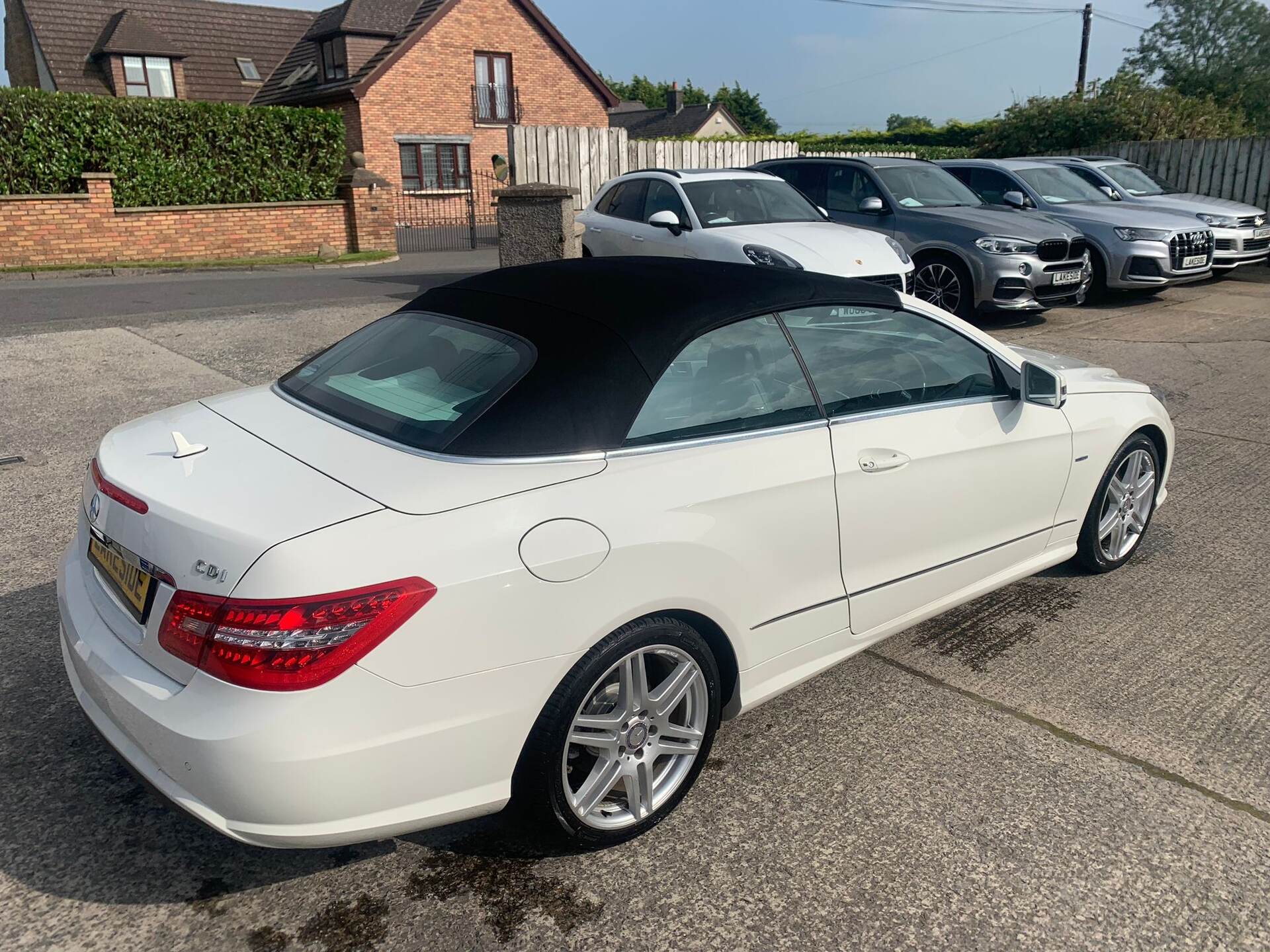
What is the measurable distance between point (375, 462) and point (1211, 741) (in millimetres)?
2848

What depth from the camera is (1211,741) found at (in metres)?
3.34

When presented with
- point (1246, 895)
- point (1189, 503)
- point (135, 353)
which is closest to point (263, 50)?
point (135, 353)

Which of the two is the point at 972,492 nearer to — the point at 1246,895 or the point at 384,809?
the point at 1246,895

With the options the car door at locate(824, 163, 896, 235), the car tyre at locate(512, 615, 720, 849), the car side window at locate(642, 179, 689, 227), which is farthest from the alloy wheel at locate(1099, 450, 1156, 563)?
the car door at locate(824, 163, 896, 235)

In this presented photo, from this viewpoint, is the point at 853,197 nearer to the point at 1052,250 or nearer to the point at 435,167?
the point at 1052,250

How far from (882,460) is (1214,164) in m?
18.6

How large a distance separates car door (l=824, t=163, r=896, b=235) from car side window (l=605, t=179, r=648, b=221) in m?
2.67

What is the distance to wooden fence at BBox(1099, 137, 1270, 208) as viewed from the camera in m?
17.7

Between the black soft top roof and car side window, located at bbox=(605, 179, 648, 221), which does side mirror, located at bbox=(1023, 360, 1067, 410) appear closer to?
the black soft top roof

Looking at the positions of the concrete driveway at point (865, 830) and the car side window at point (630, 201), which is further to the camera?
the car side window at point (630, 201)

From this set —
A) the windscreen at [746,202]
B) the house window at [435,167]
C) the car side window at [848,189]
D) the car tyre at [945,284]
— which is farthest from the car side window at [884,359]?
the house window at [435,167]

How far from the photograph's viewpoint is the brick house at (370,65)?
1299 inches

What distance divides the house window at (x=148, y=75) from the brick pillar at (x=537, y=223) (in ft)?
88.1

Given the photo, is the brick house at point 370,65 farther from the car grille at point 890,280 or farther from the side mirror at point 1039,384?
the side mirror at point 1039,384
